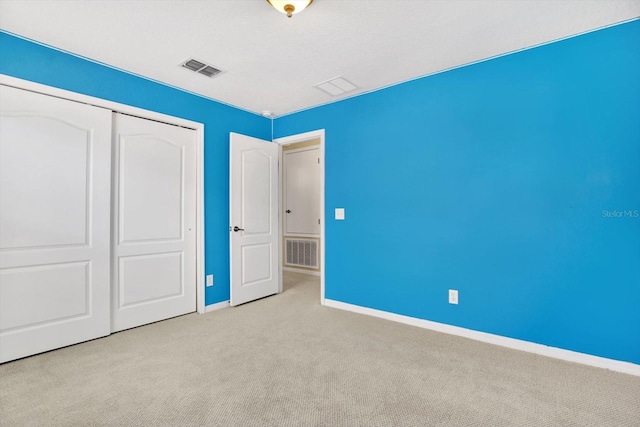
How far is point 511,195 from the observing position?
2.53 metres

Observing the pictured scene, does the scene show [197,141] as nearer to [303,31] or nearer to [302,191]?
[303,31]

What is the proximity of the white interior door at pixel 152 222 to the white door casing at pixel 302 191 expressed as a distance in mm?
2566

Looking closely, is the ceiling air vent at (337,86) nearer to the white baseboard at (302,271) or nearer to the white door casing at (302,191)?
the white door casing at (302,191)

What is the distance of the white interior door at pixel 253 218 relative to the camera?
360 centimetres

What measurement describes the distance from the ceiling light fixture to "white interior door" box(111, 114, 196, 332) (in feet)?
6.24

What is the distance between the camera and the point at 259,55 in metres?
2.54

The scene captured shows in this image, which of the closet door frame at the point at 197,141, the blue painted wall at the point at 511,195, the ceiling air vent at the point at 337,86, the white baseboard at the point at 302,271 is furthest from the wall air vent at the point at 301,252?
the ceiling air vent at the point at 337,86

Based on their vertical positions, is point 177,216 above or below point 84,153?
below

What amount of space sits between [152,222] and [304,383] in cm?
218

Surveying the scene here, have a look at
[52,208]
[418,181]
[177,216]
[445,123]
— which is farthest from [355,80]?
[52,208]

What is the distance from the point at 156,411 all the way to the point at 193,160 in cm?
245

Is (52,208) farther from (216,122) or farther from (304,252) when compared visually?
(304,252)

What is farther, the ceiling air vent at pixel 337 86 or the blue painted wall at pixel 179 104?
the ceiling air vent at pixel 337 86
